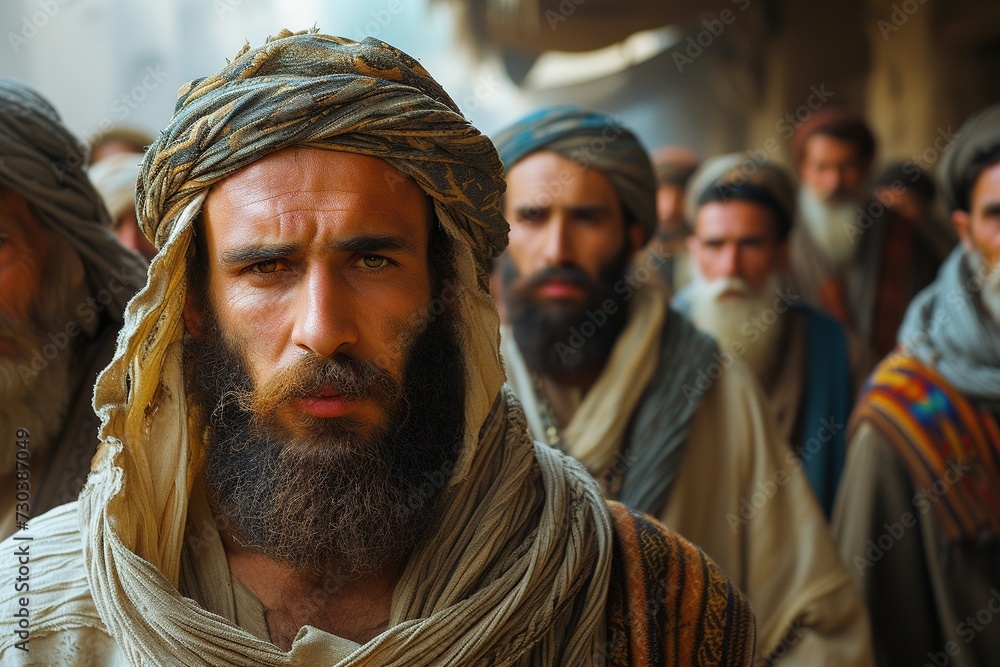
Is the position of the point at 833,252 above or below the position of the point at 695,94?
below

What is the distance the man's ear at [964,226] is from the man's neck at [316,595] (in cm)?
371

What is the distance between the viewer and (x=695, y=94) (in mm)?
5477

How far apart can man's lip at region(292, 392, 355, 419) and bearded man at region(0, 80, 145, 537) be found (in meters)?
1.27

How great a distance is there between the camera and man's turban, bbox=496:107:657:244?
4.36 m

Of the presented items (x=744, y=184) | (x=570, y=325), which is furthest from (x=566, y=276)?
(x=744, y=184)

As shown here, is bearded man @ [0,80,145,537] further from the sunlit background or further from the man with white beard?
the man with white beard

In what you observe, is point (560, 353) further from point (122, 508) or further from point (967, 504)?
point (122, 508)

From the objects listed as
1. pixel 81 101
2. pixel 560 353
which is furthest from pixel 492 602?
pixel 81 101

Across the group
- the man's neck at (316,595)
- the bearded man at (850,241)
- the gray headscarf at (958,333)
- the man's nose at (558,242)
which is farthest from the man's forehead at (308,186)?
the bearded man at (850,241)

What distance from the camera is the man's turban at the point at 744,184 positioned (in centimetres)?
520

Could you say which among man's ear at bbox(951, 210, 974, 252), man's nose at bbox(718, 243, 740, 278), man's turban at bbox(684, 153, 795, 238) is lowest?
man's nose at bbox(718, 243, 740, 278)

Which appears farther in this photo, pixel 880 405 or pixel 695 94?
pixel 695 94

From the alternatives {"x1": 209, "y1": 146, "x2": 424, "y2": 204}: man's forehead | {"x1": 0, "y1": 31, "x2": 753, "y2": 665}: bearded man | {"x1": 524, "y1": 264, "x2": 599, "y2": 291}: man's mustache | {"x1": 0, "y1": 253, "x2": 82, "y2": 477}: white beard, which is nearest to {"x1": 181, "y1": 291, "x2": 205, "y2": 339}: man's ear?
{"x1": 0, "y1": 31, "x2": 753, "y2": 665}: bearded man

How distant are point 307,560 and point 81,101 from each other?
4.11 metres
